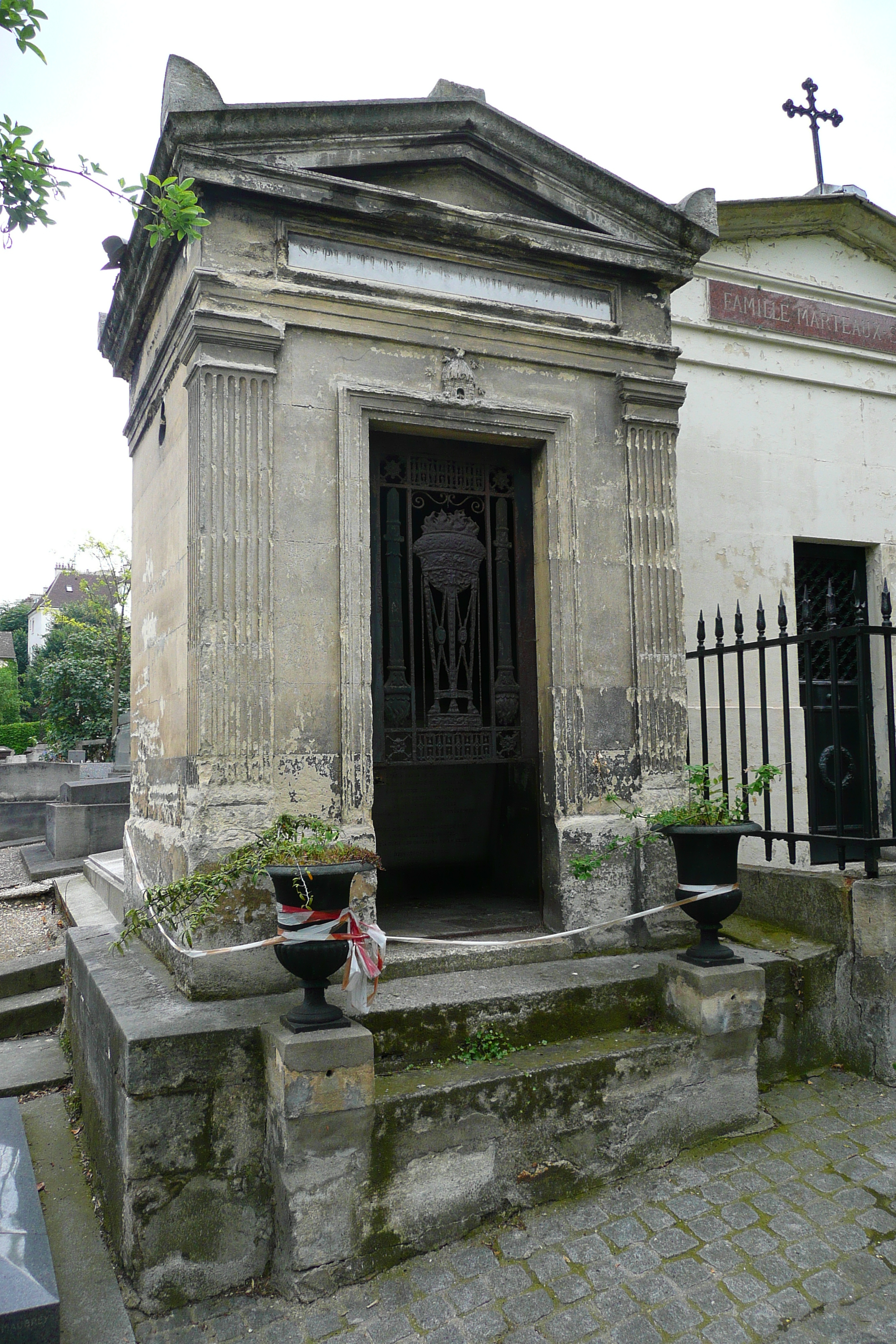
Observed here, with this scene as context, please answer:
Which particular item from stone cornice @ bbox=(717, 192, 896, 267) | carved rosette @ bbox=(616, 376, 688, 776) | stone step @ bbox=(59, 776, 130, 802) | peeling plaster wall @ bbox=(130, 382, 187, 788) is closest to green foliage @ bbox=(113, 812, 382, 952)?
peeling plaster wall @ bbox=(130, 382, 187, 788)

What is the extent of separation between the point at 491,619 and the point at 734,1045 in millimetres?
2430

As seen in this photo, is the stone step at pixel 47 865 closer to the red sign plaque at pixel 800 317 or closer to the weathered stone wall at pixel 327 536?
the weathered stone wall at pixel 327 536

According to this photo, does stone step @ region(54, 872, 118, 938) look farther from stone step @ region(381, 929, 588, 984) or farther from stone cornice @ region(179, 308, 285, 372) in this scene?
stone cornice @ region(179, 308, 285, 372)

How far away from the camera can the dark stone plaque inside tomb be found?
2.42 m

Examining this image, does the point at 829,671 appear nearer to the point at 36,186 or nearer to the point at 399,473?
the point at 399,473

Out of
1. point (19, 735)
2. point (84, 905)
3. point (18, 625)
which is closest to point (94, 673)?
point (19, 735)

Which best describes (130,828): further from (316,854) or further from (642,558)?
(642,558)

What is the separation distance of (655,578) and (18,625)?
2650 inches

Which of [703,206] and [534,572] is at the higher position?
[703,206]

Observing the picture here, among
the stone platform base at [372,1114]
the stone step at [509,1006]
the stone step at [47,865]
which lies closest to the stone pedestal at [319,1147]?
the stone platform base at [372,1114]

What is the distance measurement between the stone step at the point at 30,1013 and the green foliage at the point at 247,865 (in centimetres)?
219

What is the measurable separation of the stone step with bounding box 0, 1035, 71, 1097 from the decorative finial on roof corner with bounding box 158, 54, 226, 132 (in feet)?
15.8

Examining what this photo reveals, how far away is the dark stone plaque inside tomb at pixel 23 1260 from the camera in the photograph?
95.1 inches

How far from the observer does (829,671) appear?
6.39 m
